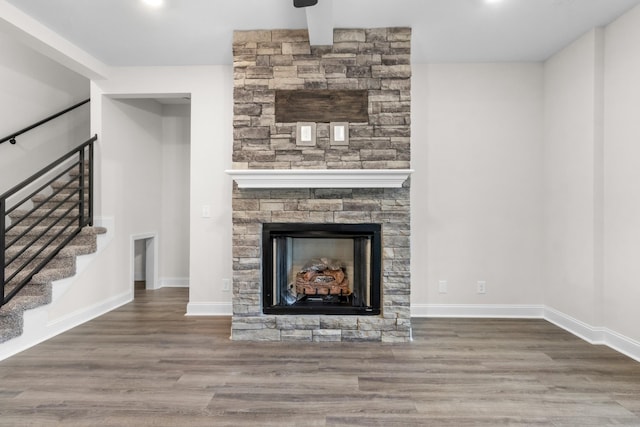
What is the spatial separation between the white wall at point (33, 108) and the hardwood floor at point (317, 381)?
206 cm

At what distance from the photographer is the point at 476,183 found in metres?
3.54

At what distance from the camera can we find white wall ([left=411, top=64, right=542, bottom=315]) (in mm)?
3529

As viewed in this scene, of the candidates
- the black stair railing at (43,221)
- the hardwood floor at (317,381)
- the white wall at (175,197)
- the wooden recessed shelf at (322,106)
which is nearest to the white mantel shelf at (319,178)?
the wooden recessed shelf at (322,106)

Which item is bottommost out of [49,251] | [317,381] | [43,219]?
[317,381]

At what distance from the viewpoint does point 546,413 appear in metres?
1.88

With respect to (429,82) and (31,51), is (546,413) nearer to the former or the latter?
(429,82)

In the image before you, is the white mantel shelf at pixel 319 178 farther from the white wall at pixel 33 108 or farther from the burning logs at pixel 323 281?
the white wall at pixel 33 108

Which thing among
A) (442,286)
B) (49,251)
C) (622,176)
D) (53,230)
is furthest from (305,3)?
(53,230)

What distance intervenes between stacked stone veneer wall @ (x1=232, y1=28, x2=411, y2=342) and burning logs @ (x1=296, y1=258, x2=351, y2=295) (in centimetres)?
26

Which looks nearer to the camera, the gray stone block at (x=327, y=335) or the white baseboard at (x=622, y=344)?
the white baseboard at (x=622, y=344)

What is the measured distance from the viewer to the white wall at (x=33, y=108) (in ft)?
12.0

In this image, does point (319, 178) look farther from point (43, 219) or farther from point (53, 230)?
point (53, 230)

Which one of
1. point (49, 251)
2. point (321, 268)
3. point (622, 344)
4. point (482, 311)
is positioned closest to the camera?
point (622, 344)

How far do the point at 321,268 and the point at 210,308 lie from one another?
4.27 ft
